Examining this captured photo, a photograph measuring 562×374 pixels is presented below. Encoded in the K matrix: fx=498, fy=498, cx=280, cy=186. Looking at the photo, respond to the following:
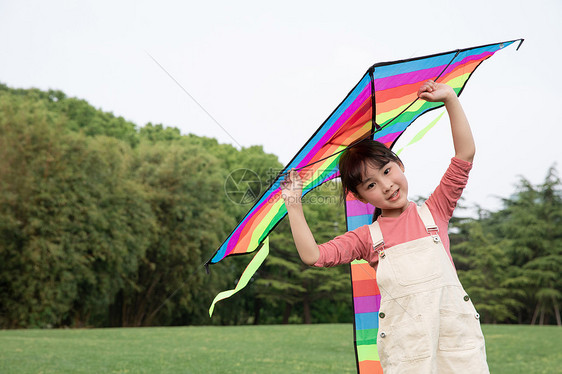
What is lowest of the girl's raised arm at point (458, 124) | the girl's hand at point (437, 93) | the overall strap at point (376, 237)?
the overall strap at point (376, 237)

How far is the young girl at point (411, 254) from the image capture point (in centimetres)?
198

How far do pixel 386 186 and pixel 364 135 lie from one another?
644mm

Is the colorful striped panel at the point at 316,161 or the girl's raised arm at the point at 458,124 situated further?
the colorful striped panel at the point at 316,161

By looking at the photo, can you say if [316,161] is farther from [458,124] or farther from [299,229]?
[458,124]

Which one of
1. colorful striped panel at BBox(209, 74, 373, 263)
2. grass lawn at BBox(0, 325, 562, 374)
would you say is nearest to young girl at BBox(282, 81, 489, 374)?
colorful striped panel at BBox(209, 74, 373, 263)

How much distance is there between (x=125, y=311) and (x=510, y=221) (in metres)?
22.7

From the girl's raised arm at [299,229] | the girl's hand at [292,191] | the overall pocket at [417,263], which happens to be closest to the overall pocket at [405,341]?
the overall pocket at [417,263]

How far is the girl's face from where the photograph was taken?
215 centimetres

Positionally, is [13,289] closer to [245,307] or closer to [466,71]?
[245,307]

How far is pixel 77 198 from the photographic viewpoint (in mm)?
18734

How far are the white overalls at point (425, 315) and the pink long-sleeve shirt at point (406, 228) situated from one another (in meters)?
0.06

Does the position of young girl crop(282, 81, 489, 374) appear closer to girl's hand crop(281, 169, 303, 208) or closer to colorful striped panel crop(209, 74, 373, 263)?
girl's hand crop(281, 169, 303, 208)

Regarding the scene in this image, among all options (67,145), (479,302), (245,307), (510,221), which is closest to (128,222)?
(67,145)

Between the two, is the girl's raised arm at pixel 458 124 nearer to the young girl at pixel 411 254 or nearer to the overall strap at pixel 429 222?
the young girl at pixel 411 254
